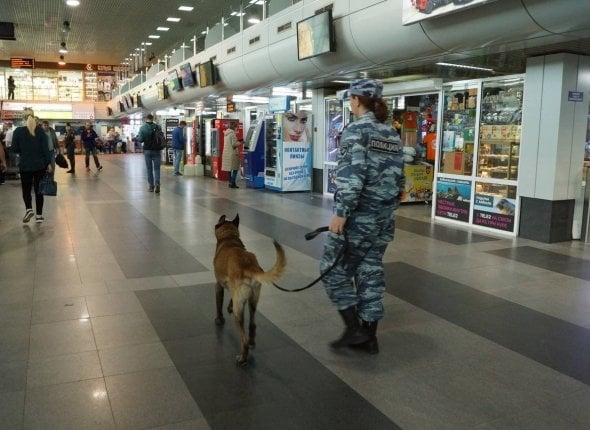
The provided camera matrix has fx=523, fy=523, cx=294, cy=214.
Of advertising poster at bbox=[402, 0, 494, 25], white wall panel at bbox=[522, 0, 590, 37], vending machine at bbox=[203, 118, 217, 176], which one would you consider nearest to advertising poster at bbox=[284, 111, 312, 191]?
vending machine at bbox=[203, 118, 217, 176]

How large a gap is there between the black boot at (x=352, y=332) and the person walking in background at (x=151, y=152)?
9.22 meters

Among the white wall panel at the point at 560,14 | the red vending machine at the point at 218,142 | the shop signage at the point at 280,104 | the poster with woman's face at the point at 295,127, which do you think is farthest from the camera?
the red vending machine at the point at 218,142

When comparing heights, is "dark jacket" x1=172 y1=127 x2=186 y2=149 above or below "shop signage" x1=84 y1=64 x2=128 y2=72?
below

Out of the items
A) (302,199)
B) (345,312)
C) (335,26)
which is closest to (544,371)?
(345,312)

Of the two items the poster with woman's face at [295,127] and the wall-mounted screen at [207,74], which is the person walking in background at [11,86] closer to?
the wall-mounted screen at [207,74]

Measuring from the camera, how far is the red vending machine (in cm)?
1534

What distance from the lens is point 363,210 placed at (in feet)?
11.0

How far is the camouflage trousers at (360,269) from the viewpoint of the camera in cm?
339

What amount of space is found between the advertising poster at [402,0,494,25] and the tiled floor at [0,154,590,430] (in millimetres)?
2739

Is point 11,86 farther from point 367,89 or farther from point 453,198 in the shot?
point 367,89

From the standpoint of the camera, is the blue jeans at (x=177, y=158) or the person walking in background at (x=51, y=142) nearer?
the person walking in background at (x=51, y=142)

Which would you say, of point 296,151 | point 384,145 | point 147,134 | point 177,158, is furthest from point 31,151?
point 177,158

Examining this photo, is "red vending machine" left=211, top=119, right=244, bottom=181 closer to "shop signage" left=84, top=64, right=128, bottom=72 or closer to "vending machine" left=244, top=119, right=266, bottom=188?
"vending machine" left=244, top=119, right=266, bottom=188

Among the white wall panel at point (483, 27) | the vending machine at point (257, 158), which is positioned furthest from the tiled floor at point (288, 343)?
the vending machine at point (257, 158)
